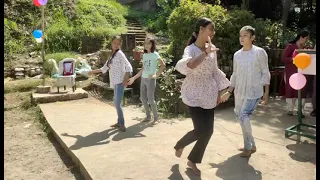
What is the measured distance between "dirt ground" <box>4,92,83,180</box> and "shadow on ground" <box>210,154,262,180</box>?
1436 mm

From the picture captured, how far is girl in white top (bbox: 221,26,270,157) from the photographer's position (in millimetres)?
3518

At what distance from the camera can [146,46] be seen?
16.8 feet

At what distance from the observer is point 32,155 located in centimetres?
405

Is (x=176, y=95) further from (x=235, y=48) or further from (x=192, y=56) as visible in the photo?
(x=192, y=56)

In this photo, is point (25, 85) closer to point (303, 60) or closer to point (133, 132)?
point (133, 132)

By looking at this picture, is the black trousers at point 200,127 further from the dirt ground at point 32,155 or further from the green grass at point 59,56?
the green grass at point 59,56

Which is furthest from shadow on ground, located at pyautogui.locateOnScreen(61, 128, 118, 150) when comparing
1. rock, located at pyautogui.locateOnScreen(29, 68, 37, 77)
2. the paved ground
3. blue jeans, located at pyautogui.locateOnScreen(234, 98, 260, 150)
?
rock, located at pyautogui.locateOnScreen(29, 68, 37, 77)

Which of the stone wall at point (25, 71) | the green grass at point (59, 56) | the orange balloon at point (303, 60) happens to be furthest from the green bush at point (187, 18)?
the stone wall at point (25, 71)

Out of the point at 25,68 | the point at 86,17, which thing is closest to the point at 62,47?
the point at 25,68

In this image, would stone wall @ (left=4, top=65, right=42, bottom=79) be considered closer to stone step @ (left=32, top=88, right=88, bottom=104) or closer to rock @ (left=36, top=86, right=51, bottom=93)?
rock @ (left=36, top=86, right=51, bottom=93)

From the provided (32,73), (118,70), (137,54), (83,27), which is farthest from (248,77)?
(83,27)

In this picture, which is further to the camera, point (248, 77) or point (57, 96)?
point (57, 96)

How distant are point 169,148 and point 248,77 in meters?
1.23

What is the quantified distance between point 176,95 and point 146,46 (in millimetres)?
1353
